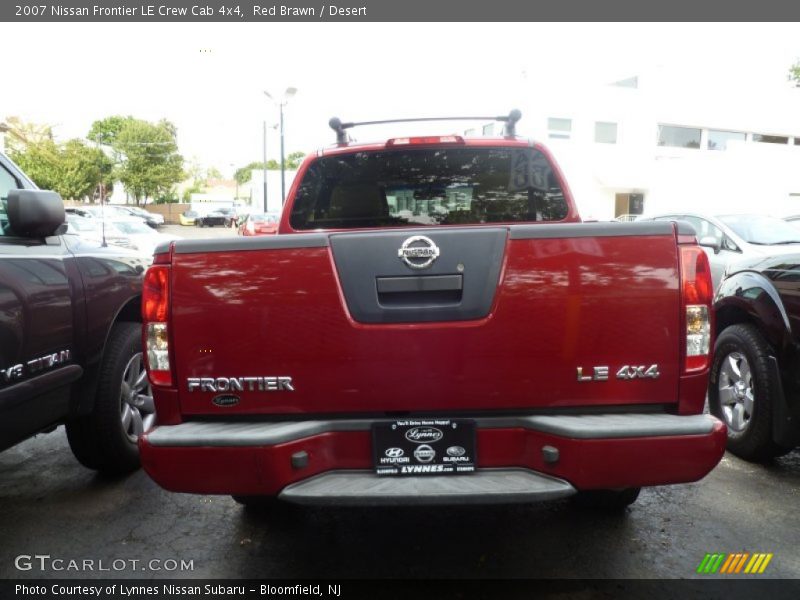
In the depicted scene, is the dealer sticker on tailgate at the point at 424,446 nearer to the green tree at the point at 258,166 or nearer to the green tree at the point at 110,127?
the green tree at the point at 110,127

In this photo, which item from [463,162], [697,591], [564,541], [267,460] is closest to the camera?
[267,460]

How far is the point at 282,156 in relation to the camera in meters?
20.3

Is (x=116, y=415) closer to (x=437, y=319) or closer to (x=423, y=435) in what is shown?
(x=423, y=435)

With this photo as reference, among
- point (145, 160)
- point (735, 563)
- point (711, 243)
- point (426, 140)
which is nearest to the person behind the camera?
point (735, 563)

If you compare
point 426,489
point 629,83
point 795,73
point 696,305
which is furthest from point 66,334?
point 795,73

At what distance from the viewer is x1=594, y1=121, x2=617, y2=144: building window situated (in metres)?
30.0

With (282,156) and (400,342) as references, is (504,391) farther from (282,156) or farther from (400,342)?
(282,156)

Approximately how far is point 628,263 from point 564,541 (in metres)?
1.47

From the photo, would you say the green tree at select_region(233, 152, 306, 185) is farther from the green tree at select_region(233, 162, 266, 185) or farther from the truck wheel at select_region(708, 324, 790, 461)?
the truck wheel at select_region(708, 324, 790, 461)

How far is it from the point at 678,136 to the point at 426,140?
33021 millimetres

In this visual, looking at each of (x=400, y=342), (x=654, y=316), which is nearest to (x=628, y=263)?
(x=654, y=316)

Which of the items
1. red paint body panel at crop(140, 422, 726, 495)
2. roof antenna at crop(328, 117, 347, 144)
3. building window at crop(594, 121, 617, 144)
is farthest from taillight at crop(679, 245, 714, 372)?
building window at crop(594, 121, 617, 144)

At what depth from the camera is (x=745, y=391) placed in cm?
393

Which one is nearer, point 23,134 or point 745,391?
point 745,391
